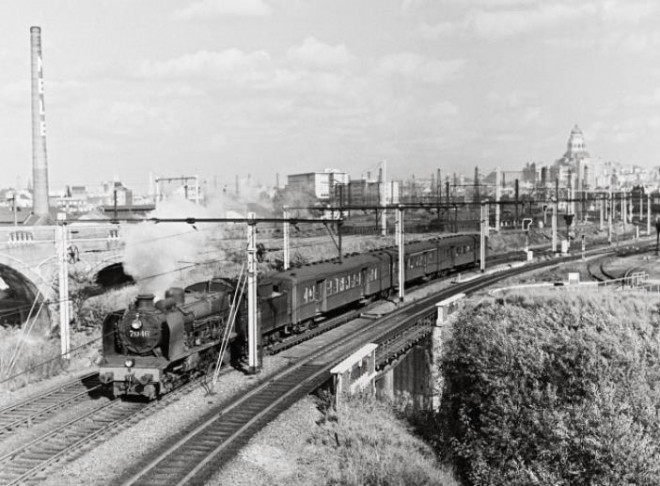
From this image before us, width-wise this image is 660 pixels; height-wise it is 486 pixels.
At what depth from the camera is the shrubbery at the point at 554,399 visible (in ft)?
43.1

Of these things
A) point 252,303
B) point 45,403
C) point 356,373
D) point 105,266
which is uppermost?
point 252,303

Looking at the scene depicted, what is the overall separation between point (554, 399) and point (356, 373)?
6388 millimetres

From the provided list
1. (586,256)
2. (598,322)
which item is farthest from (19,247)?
(586,256)

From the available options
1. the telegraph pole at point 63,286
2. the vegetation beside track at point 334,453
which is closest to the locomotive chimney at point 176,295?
the vegetation beside track at point 334,453

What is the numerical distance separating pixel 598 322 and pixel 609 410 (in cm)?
472

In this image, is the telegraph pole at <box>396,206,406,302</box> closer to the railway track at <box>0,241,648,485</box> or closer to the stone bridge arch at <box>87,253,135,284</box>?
the railway track at <box>0,241,648,485</box>

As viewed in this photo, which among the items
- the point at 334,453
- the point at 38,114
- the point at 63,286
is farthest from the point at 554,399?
the point at 38,114

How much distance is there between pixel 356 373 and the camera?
761 inches

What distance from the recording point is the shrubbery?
43.1 ft

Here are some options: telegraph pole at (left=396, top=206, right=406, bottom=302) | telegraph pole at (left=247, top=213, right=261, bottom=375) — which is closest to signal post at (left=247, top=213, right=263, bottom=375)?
telegraph pole at (left=247, top=213, right=261, bottom=375)

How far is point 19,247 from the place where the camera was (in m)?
34.7

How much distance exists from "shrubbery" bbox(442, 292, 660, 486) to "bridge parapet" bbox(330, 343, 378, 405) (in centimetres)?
248

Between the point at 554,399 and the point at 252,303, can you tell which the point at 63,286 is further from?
the point at 554,399

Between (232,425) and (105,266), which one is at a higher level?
(105,266)
